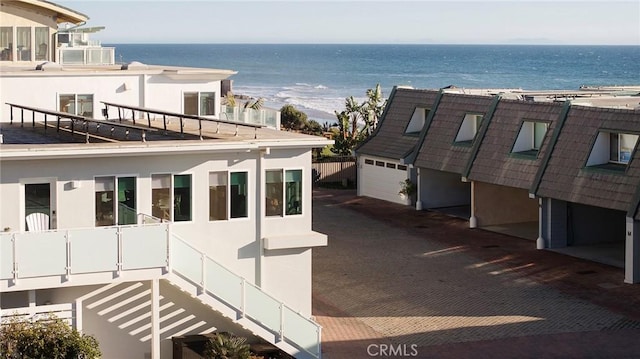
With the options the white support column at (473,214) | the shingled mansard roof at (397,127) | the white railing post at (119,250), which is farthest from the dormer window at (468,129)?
the white railing post at (119,250)

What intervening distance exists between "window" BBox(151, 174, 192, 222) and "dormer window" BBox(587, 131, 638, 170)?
15.9 m

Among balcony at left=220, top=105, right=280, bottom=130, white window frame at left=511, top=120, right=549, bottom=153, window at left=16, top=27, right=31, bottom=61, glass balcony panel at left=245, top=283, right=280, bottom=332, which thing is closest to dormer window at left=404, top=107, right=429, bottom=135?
white window frame at left=511, top=120, right=549, bottom=153

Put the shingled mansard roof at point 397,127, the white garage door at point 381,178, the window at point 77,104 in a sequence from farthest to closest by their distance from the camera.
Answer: the white garage door at point 381,178
the shingled mansard roof at point 397,127
the window at point 77,104

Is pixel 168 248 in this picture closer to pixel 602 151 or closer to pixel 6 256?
pixel 6 256

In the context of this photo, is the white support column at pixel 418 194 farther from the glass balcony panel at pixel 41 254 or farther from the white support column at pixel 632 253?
the glass balcony panel at pixel 41 254

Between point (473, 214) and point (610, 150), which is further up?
point (610, 150)

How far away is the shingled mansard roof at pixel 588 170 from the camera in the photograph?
34.7 metres

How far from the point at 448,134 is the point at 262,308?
21.4 meters

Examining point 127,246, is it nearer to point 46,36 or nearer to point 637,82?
point 46,36

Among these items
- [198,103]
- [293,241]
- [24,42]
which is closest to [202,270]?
[293,241]

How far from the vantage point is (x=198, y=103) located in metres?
33.4

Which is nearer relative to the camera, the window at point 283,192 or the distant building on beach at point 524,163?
the window at point 283,192

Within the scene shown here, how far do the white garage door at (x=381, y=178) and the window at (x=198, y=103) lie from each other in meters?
15.2

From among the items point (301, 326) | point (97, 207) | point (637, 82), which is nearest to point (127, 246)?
point (97, 207)
